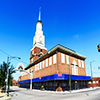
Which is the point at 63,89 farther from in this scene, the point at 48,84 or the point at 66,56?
the point at 66,56

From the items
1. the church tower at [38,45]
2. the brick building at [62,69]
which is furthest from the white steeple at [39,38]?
the brick building at [62,69]

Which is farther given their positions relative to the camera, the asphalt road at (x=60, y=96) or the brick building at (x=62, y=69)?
the brick building at (x=62, y=69)

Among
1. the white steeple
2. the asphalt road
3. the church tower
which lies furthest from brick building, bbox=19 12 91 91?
the white steeple

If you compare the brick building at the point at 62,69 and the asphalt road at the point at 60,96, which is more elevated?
the brick building at the point at 62,69

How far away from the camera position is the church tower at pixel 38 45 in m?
56.3

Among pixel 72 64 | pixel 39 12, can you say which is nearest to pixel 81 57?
pixel 72 64

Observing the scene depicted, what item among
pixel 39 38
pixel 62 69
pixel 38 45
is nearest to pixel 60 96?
pixel 62 69

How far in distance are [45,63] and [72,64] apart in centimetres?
946

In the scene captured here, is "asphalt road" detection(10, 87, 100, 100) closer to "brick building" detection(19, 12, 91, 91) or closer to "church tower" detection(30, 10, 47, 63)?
"brick building" detection(19, 12, 91, 91)

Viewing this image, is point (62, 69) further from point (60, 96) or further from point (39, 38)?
point (39, 38)

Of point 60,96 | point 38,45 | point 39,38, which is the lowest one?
point 60,96

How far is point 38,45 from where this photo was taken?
57.8 meters

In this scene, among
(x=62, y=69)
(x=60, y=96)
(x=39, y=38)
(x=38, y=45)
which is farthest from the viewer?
(x=39, y=38)

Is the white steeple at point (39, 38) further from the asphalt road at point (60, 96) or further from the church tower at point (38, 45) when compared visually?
the asphalt road at point (60, 96)
